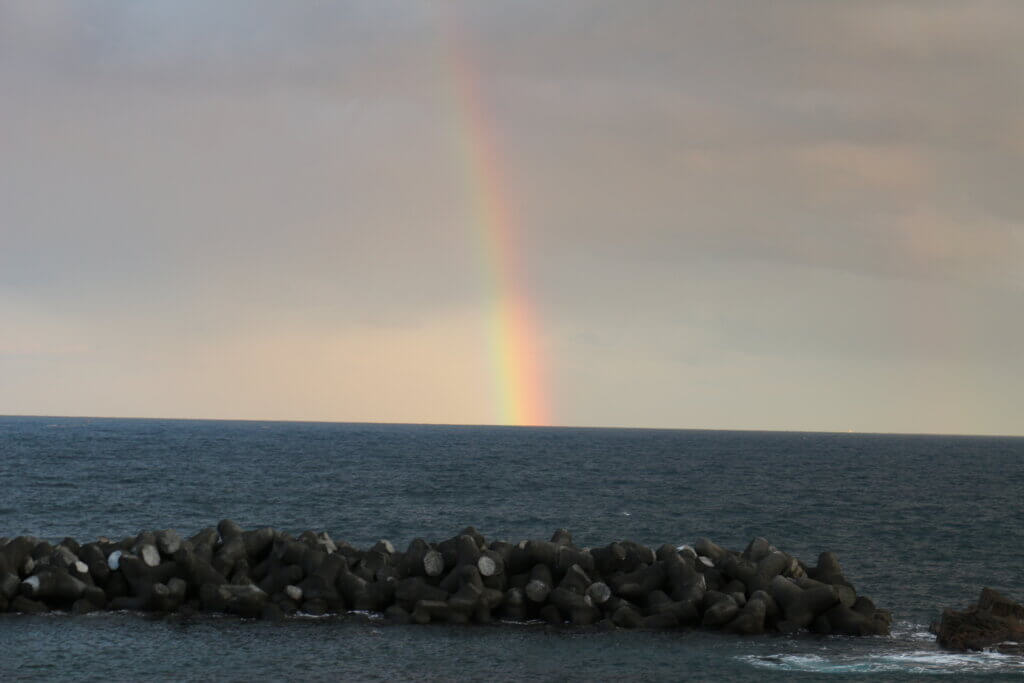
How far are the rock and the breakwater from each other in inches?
54.9

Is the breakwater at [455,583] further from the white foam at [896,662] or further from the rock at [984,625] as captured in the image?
the white foam at [896,662]

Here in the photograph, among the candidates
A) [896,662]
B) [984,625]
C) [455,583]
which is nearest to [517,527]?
[455,583]

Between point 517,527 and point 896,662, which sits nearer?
point 896,662

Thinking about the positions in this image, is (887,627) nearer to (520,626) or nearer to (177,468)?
(520,626)

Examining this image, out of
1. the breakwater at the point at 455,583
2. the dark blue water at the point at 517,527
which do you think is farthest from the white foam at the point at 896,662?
the breakwater at the point at 455,583

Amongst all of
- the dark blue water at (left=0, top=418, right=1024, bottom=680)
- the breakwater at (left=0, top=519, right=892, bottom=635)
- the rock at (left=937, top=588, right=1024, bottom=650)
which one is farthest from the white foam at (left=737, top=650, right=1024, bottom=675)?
the breakwater at (left=0, top=519, right=892, bottom=635)

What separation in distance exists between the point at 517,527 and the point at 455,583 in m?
23.4

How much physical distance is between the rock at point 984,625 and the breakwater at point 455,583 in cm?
140

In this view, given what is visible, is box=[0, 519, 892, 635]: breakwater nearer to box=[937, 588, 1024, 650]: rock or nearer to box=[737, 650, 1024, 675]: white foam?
box=[937, 588, 1024, 650]: rock

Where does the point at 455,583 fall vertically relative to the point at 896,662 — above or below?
above

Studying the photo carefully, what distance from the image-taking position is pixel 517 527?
47.4 meters

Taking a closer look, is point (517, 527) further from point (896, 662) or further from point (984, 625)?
point (896, 662)

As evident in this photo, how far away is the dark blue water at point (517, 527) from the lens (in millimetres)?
20062

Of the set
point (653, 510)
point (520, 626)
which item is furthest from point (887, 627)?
point (653, 510)
